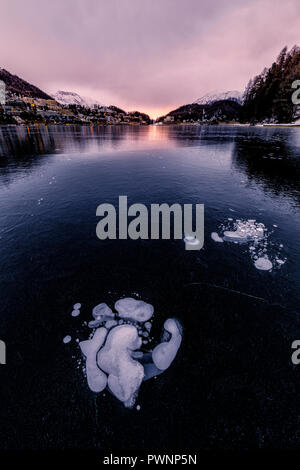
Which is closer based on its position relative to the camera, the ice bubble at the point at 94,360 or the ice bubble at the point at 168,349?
the ice bubble at the point at 94,360

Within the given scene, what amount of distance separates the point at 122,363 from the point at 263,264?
31.5 feet

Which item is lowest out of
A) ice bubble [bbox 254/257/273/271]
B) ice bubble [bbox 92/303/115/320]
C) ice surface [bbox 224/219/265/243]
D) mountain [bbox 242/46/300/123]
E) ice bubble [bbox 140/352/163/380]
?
ice bubble [bbox 140/352/163/380]

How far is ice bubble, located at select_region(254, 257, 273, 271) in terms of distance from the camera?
1057 cm

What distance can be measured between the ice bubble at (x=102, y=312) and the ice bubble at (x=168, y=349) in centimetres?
252

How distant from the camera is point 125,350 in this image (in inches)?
264

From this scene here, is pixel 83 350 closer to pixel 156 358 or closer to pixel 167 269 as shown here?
pixel 156 358

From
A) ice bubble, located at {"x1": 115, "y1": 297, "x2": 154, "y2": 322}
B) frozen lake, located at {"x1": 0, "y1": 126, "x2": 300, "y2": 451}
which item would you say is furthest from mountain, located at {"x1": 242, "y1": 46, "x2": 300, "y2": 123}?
ice bubble, located at {"x1": 115, "y1": 297, "x2": 154, "y2": 322}

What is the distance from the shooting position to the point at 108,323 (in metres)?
7.78

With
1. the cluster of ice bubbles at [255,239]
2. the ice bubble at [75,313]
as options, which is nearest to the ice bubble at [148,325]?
the ice bubble at [75,313]

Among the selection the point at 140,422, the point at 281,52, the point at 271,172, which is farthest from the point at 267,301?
the point at 281,52
